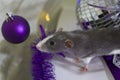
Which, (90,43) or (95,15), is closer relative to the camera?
(90,43)

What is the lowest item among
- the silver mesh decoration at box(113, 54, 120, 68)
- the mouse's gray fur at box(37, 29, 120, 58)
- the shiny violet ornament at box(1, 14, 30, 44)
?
the silver mesh decoration at box(113, 54, 120, 68)

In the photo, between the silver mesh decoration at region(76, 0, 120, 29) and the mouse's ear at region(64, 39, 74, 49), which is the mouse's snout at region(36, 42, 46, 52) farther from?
the silver mesh decoration at region(76, 0, 120, 29)

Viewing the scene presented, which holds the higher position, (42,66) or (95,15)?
(95,15)

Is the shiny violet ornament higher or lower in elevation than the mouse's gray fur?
higher

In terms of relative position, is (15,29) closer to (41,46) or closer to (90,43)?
(41,46)

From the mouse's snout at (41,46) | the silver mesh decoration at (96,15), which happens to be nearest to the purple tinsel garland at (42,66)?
the mouse's snout at (41,46)

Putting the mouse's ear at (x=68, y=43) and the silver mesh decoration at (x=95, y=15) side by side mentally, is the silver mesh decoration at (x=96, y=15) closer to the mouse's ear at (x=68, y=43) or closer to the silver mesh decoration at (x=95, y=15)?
the silver mesh decoration at (x=95, y=15)

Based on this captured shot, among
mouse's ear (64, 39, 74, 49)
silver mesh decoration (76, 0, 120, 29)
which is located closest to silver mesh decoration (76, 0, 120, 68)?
silver mesh decoration (76, 0, 120, 29)

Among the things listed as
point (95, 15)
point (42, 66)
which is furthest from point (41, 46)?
point (95, 15)
